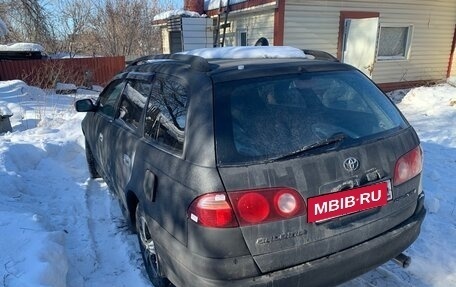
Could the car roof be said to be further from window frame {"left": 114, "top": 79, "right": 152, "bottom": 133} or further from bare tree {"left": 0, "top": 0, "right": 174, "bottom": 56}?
bare tree {"left": 0, "top": 0, "right": 174, "bottom": 56}

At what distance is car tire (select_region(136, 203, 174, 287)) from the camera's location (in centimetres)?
247

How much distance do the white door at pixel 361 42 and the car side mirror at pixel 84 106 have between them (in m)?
8.63

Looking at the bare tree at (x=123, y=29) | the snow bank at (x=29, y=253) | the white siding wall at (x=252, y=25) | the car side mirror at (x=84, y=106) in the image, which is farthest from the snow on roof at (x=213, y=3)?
the bare tree at (x=123, y=29)

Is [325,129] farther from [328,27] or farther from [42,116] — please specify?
[328,27]

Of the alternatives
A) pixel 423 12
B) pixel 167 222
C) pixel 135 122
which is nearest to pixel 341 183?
pixel 167 222

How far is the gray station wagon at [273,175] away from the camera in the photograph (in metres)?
1.76

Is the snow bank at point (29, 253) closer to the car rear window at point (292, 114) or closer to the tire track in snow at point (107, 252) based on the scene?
the tire track in snow at point (107, 252)

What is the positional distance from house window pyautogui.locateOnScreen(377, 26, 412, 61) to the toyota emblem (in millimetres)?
10402

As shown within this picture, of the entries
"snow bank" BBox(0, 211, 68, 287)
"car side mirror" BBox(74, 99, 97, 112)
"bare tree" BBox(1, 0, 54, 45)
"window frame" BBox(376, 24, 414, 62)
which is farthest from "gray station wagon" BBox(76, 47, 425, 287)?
"bare tree" BBox(1, 0, 54, 45)

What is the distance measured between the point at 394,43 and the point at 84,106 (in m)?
10.7

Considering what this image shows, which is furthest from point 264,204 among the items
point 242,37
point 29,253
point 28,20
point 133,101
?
point 28,20

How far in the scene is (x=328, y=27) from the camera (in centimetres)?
1016

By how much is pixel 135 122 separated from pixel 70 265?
4.29 ft

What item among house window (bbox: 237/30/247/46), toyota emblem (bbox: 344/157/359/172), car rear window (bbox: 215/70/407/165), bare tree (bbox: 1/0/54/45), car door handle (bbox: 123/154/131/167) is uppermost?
bare tree (bbox: 1/0/54/45)
